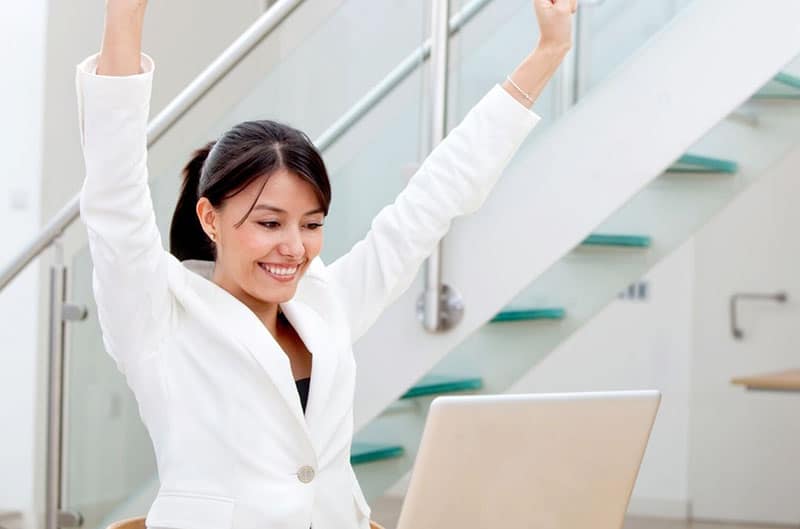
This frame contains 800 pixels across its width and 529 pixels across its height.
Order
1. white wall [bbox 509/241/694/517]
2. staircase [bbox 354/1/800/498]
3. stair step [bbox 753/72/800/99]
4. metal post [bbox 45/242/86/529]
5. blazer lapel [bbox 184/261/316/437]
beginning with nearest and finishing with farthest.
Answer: blazer lapel [bbox 184/261/316/437]
staircase [bbox 354/1/800/498]
stair step [bbox 753/72/800/99]
metal post [bbox 45/242/86/529]
white wall [bbox 509/241/694/517]

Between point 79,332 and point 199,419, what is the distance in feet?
6.94

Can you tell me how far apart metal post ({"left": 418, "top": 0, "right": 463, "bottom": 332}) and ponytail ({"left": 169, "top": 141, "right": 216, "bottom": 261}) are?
1356mm

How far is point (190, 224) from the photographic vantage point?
5.70 ft

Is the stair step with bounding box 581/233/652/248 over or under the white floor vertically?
over

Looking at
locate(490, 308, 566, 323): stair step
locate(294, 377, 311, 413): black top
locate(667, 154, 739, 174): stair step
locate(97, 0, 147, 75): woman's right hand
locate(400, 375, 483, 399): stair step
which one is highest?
locate(667, 154, 739, 174): stair step

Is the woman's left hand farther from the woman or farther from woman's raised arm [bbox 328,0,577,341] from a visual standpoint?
the woman

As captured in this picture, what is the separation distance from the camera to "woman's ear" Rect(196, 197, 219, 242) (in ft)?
5.21

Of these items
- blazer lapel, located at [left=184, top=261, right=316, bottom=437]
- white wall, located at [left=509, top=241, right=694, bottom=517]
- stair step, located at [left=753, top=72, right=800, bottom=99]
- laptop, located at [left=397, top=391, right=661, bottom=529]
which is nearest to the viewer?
laptop, located at [left=397, top=391, right=661, bottom=529]

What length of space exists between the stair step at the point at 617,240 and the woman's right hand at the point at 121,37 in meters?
2.04

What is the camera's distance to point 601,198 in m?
3.05

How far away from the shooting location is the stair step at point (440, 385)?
3217 millimetres

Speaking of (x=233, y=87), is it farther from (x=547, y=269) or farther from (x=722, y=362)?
(x=722, y=362)

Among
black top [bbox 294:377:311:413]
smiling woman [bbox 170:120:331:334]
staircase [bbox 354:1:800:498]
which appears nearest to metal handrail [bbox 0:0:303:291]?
staircase [bbox 354:1:800:498]

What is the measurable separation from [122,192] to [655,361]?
4547mm
